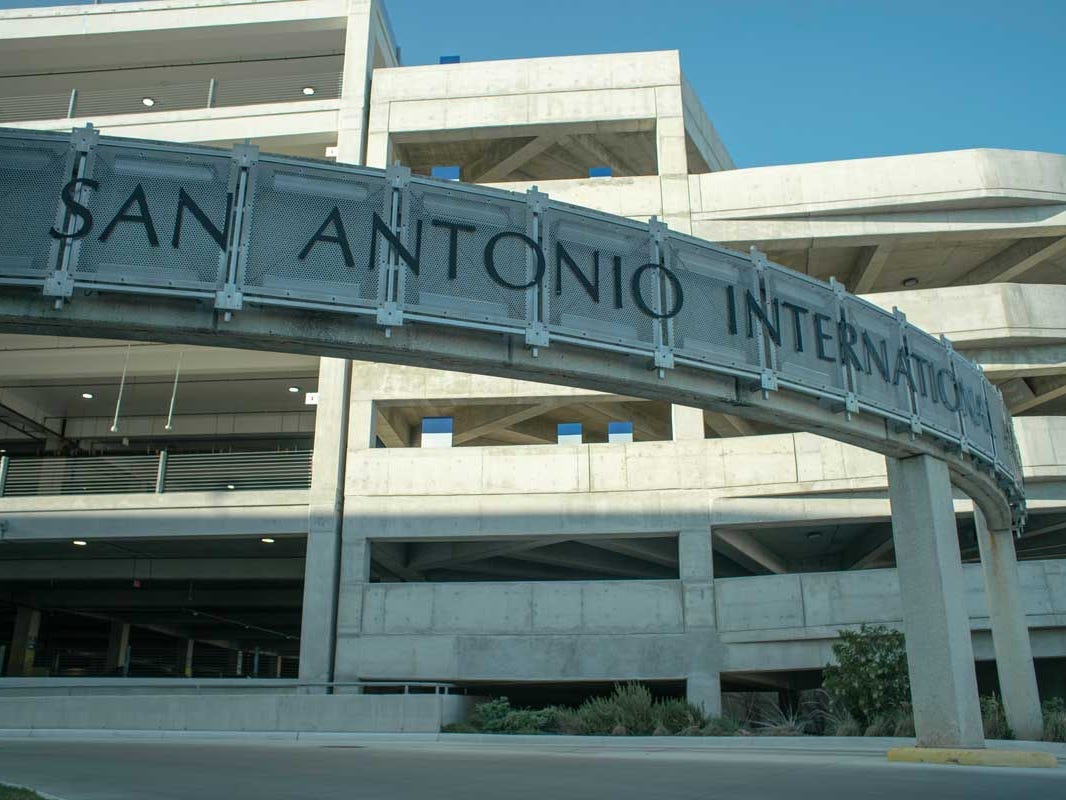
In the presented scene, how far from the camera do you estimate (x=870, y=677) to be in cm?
1884

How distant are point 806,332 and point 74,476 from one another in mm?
22545

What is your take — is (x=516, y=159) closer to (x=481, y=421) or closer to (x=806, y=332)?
(x=481, y=421)

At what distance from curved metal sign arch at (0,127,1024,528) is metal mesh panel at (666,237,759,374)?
0.03m

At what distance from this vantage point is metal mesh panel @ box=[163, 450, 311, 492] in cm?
2770

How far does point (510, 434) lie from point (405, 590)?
10.3m

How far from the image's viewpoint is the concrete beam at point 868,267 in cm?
2934

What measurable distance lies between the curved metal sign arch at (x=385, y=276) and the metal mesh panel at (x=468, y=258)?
0.8 inches

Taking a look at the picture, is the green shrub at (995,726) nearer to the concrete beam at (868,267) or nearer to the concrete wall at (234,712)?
the concrete wall at (234,712)

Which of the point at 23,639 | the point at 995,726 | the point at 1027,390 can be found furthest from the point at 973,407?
the point at 23,639

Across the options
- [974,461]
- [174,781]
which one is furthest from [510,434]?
[174,781]

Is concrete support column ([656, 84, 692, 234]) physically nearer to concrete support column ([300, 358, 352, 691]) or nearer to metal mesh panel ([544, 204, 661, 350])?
concrete support column ([300, 358, 352, 691])

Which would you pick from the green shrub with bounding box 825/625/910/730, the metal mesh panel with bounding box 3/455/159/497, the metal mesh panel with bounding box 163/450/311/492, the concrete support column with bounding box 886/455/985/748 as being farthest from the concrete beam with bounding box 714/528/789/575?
the metal mesh panel with bounding box 3/455/159/497

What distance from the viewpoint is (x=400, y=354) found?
34.7 ft

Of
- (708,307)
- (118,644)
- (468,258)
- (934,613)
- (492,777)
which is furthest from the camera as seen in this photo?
(118,644)
